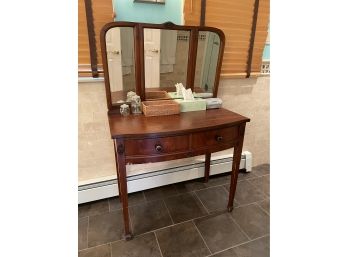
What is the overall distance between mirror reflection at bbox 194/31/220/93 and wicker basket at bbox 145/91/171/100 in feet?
0.79

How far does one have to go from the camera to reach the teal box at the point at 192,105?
135 centimetres

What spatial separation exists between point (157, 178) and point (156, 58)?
0.93 m

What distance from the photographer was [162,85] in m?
1.40

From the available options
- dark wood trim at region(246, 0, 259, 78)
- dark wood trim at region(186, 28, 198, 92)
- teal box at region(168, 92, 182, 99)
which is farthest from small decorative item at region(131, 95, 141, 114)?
dark wood trim at region(246, 0, 259, 78)

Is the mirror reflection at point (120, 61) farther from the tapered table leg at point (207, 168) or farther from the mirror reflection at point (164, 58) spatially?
the tapered table leg at point (207, 168)

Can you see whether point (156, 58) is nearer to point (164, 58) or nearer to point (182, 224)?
point (164, 58)

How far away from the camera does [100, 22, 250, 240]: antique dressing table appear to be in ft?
3.48

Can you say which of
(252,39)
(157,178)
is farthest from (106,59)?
(252,39)

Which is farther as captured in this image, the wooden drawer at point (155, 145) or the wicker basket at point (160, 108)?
the wicker basket at point (160, 108)

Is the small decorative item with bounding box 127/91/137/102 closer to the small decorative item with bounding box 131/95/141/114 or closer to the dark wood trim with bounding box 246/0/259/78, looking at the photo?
the small decorative item with bounding box 131/95/141/114

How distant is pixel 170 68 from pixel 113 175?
90 cm

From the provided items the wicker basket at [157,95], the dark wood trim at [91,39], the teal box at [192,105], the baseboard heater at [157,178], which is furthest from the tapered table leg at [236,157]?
the dark wood trim at [91,39]

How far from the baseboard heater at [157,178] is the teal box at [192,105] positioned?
0.56 metres
